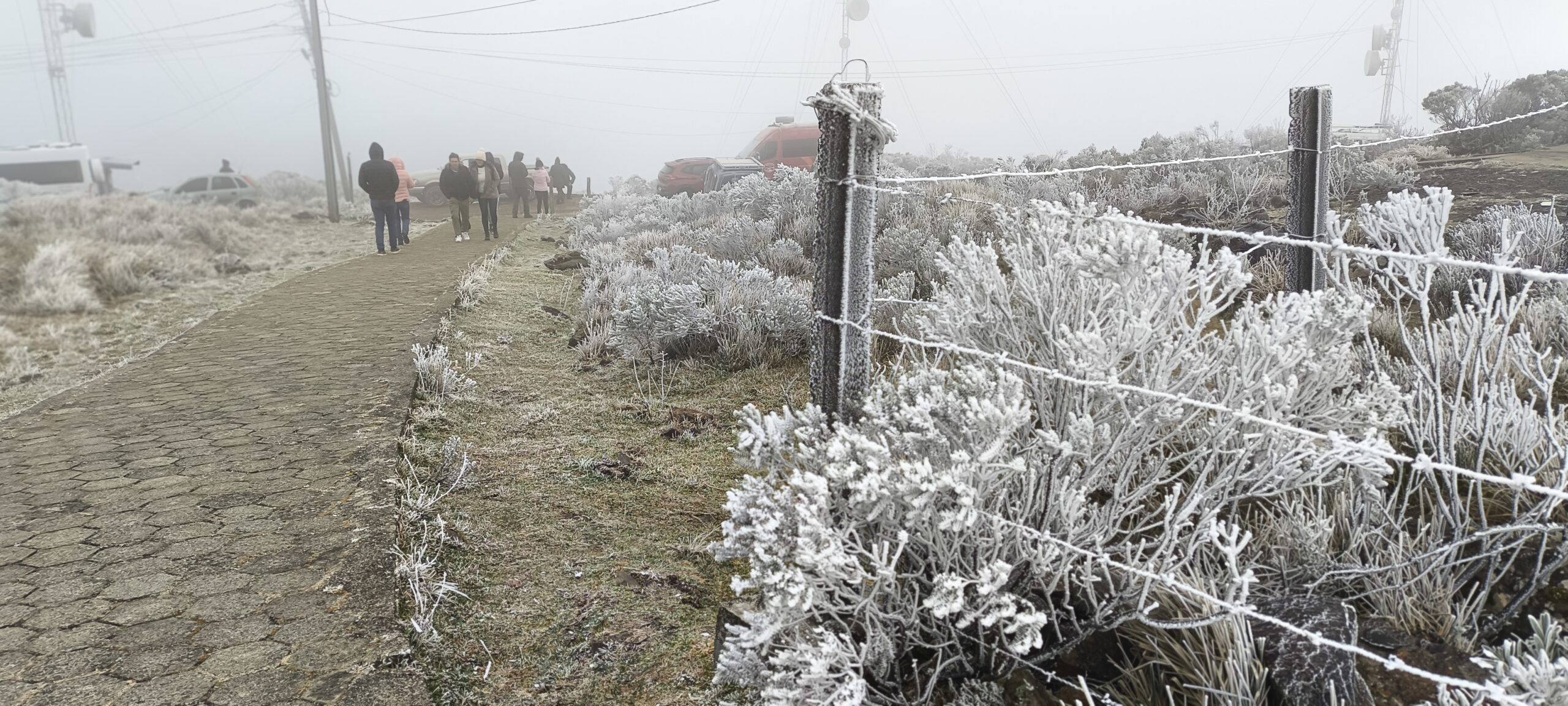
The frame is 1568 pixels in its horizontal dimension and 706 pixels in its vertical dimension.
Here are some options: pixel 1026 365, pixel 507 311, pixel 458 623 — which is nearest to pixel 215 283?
pixel 507 311

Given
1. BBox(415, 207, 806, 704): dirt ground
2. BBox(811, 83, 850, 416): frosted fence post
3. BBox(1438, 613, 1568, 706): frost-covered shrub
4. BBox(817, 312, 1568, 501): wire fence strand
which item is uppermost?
BBox(811, 83, 850, 416): frosted fence post

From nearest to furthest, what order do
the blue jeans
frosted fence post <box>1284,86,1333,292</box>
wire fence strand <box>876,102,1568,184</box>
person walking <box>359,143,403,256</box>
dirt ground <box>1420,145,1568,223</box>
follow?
wire fence strand <box>876,102,1568,184</box> → frosted fence post <box>1284,86,1333,292</box> → dirt ground <box>1420,145,1568,223</box> → person walking <box>359,143,403,256</box> → the blue jeans

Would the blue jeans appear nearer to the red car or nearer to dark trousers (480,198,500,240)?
dark trousers (480,198,500,240)

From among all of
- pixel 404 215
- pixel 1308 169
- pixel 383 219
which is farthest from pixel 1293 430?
pixel 404 215

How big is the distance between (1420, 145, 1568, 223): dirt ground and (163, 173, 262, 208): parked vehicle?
2480 cm

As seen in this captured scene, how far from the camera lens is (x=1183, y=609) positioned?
93.1 inches

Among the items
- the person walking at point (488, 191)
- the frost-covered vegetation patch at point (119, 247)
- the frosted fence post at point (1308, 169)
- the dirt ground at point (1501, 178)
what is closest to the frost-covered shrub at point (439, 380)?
the frosted fence post at point (1308, 169)

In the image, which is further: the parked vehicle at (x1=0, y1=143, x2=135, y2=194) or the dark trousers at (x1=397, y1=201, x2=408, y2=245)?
the parked vehicle at (x1=0, y1=143, x2=135, y2=194)

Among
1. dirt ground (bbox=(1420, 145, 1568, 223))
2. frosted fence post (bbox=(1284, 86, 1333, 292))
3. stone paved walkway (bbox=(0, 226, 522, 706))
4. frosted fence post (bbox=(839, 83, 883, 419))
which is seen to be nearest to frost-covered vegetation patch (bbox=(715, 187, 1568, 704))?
frosted fence post (bbox=(839, 83, 883, 419))

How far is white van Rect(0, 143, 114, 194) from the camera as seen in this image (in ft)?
76.1

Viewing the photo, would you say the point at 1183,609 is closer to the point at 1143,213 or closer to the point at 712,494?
the point at 712,494

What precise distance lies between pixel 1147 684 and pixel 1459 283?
183 inches

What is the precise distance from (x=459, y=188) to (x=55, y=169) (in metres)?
16.3

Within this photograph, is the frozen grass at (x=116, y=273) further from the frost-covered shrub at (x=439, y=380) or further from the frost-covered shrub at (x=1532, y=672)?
the frost-covered shrub at (x=1532, y=672)
